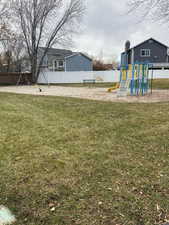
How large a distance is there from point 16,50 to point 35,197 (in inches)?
1113

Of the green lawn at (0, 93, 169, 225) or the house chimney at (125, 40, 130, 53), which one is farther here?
the house chimney at (125, 40, 130, 53)

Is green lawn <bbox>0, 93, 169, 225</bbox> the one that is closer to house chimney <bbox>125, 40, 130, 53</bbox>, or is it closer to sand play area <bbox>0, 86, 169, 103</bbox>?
sand play area <bbox>0, 86, 169, 103</bbox>

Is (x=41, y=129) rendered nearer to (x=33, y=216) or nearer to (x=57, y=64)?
(x=33, y=216)

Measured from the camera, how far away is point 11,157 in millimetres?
2732

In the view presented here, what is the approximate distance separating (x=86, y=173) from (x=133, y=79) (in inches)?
331

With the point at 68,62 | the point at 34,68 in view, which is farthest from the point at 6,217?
the point at 68,62

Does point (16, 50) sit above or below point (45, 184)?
above

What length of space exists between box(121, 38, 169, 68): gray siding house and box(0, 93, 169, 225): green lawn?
96.0 feet

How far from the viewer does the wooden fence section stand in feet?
74.0

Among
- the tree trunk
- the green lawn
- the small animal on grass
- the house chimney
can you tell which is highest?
the house chimney

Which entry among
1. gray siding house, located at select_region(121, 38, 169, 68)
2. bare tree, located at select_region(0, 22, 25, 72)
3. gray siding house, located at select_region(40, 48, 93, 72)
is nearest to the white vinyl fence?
bare tree, located at select_region(0, 22, 25, 72)

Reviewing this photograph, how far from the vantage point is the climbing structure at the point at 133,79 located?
9.74 meters

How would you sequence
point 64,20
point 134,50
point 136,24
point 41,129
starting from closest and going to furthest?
point 41,129 < point 136,24 < point 64,20 < point 134,50

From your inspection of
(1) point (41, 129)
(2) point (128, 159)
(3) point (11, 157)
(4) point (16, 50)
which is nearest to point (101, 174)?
(2) point (128, 159)
